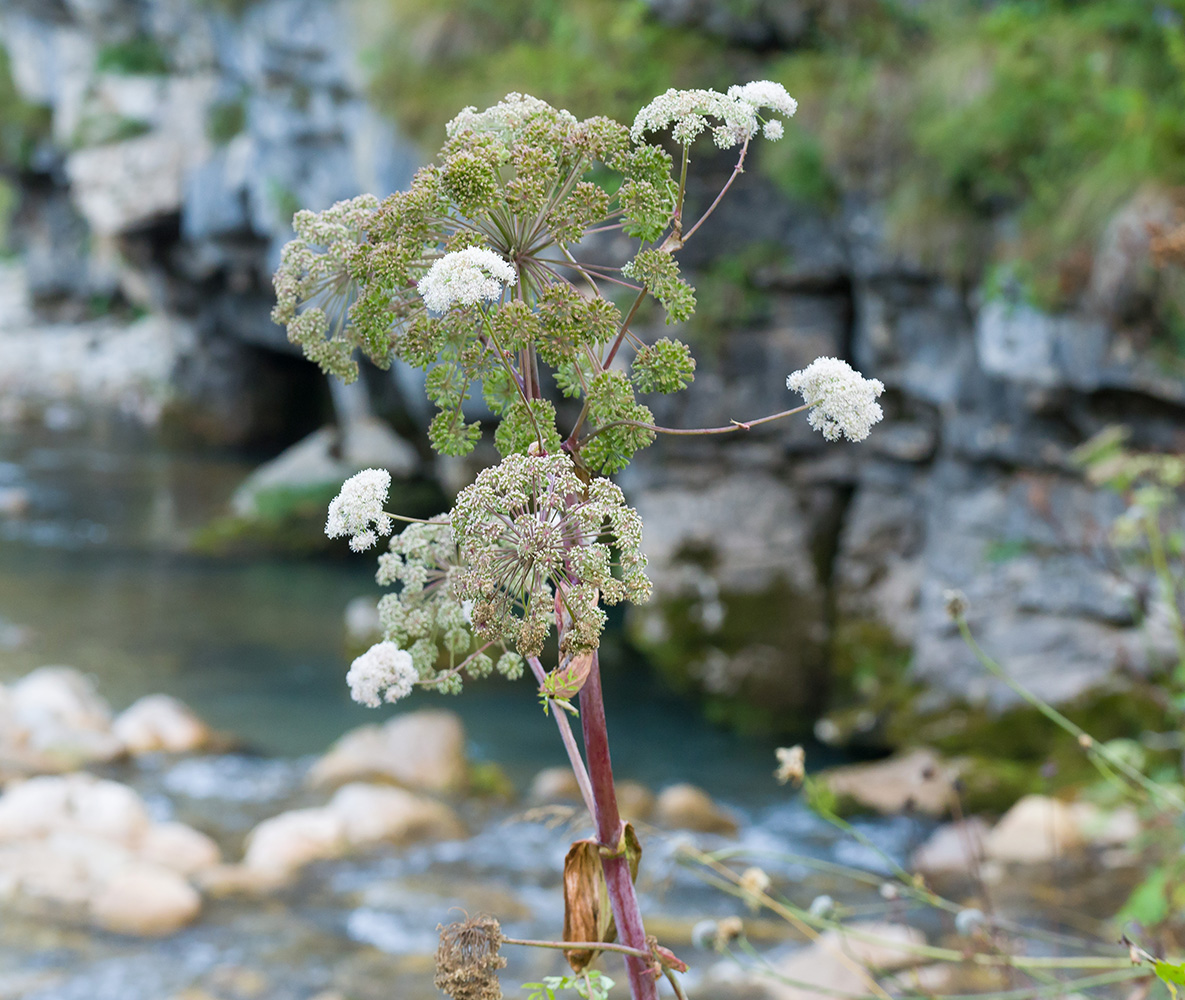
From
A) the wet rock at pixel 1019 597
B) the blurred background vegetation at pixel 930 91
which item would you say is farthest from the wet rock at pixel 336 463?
the wet rock at pixel 1019 597

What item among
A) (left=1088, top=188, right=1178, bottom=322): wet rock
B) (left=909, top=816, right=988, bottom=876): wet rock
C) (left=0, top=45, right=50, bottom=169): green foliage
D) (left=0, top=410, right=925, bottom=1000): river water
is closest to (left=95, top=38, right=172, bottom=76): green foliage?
(left=0, top=45, right=50, bottom=169): green foliage

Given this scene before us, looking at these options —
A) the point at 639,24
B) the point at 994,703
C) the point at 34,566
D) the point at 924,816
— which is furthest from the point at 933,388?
the point at 34,566

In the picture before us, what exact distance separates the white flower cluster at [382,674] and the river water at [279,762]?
36 centimetres

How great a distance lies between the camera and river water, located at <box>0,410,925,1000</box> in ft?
17.3

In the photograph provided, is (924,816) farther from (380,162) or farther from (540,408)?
(380,162)

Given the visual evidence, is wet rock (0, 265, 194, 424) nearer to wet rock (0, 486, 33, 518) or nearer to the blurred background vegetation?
wet rock (0, 486, 33, 518)

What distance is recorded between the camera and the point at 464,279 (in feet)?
3.66

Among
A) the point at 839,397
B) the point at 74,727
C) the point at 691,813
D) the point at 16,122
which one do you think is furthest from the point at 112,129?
the point at 839,397

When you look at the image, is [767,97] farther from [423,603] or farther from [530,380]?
[423,603]

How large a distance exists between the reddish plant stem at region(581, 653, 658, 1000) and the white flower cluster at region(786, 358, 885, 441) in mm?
398

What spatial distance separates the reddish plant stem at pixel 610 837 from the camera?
121 centimetres

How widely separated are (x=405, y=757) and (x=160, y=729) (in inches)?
84.9

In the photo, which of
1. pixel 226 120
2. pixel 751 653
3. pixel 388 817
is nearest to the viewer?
pixel 388 817

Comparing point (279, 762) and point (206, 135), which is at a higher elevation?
point (206, 135)
